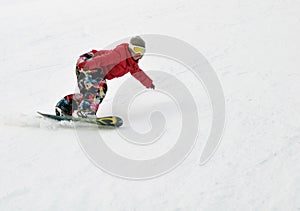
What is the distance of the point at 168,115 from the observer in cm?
437

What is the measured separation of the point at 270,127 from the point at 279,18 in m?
4.09

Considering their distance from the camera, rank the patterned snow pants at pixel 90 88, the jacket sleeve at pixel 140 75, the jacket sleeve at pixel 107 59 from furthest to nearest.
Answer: the jacket sleeve at pixel 140 75 < the patterned snow pants at pixel 90 88 < the jacket sleeve at pixel 107 59

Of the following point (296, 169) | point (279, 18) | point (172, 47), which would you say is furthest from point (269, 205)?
point (279, 18)

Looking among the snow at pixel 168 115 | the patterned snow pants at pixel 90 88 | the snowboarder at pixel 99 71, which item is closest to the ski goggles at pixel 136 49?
the snowboarder at pixel 99 71

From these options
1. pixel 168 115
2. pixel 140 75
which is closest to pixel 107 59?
pixel 140 75

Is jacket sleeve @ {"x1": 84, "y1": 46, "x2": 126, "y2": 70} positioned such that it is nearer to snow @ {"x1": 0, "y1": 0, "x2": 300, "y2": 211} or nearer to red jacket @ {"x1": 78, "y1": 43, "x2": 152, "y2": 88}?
red jacket @ {"x1": 78, "y1": 43, "x2": 152, "y2": 88}

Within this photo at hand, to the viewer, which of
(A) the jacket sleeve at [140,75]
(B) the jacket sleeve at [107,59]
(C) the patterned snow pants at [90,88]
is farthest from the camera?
(A) the jacket sleeve at [140,75]

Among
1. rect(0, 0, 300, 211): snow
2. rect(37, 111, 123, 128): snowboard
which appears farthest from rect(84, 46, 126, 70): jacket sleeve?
rect(0, 0, 300, 211): snow

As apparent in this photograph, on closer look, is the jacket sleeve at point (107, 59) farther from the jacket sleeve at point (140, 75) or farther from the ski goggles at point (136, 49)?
the jacket sleeve at point (140, 75)

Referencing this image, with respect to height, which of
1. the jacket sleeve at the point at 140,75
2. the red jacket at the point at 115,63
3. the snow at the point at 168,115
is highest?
the red jacket at the point at 115,63

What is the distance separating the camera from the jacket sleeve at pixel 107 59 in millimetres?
4094

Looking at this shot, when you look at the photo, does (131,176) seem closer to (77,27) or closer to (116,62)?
(116,62)

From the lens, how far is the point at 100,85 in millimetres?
4273

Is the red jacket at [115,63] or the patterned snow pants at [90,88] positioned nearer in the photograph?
the red jacket at [115,63]
